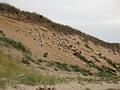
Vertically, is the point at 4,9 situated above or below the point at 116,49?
above

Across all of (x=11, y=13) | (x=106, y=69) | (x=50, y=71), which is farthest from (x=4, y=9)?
(x=50, y=71)

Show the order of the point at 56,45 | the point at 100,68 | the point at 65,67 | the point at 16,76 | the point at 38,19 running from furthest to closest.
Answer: the point at 38,19, the point at 100,68, the point at 56,45, the point at 65,67, the point at 16,76

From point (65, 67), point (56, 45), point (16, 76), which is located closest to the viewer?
point (16, 76)

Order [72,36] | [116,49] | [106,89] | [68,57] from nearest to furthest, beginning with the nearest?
[106,89], [68,57], [72,36], [116,49]

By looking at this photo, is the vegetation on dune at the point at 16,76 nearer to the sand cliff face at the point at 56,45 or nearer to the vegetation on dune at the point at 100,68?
the sand cliff face at the point at 56,45

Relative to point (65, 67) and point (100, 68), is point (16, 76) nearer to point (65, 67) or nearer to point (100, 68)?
point (65, 67)

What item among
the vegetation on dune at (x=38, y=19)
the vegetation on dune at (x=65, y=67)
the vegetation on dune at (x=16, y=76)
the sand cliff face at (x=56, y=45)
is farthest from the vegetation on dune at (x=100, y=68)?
the vegetation on dune at (x=16, y=76)

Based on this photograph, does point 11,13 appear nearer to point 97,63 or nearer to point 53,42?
point 53,42

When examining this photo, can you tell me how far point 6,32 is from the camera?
38312 millimetres

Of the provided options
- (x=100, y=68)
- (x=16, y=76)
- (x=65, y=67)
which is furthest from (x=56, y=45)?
(x=16, y=76)

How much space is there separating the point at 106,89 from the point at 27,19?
900 inches

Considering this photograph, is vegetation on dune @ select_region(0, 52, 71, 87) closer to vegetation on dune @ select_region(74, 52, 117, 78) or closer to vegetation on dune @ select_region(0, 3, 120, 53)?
vegetation on dune @ select_region(74, 52, 117, 78)

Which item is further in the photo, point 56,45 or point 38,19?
point 38,19

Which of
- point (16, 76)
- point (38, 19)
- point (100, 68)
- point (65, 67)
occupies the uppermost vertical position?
point (38, 19)
